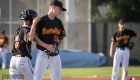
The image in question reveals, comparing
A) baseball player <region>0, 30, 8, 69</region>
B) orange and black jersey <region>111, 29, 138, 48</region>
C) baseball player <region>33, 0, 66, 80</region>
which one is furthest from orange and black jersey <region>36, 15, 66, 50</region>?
baseball player <region>0, 30, 8, 69</region>

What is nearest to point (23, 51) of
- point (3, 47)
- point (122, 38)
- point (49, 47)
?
point (49, 47)

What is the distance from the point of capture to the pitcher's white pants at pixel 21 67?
26.9ft

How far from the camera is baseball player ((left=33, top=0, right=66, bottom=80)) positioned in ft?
27.5

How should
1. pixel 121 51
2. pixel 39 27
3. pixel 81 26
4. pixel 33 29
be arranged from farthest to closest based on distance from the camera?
pixel 81 26
pixel 121 51
pixel 39 27
pixel 33 29

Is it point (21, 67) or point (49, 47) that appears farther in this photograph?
point (49, 47)

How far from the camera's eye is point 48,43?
27.8 ft

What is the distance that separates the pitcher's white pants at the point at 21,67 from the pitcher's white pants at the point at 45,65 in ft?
0.47

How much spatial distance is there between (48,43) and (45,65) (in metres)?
0.44

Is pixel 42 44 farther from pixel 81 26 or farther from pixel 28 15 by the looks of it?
pixel 81 26

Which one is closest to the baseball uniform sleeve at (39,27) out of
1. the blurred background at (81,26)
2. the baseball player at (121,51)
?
the baseball player at (121,51)

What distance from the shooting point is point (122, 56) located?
13.7 m

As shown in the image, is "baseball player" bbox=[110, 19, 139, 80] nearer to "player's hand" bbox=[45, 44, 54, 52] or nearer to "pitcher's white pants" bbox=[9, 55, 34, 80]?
"player's hand" bbox=[45, 44, 54, 52]

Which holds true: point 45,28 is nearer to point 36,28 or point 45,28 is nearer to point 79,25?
point 36,28

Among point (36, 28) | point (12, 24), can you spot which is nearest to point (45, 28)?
point (36, 28)
